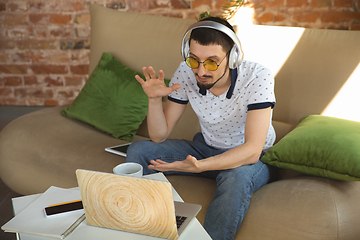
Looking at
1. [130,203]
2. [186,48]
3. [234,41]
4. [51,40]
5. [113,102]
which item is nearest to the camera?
[130,203]

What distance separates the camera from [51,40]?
10.7 feet

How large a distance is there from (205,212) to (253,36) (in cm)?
103

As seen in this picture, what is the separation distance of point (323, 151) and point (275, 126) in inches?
18.0

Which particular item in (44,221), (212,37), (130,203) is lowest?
(44,221)

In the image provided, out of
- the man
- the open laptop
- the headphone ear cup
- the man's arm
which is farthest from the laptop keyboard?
the headphone ear cup

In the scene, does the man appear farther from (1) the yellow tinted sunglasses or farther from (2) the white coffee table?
(2) the white coffee table

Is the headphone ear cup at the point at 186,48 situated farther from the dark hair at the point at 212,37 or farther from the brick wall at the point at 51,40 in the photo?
the brick wall at the point at 51,40

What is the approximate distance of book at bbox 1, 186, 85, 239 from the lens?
0.90 m

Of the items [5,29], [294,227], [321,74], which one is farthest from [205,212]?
[5,29]

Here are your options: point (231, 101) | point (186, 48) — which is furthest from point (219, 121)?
point (186, 48)

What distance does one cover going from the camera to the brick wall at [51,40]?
3.05 m

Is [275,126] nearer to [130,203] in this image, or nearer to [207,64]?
[207,64]

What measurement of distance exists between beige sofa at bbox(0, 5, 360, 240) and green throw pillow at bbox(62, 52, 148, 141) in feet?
0.21

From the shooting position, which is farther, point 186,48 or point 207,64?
point 186,48
